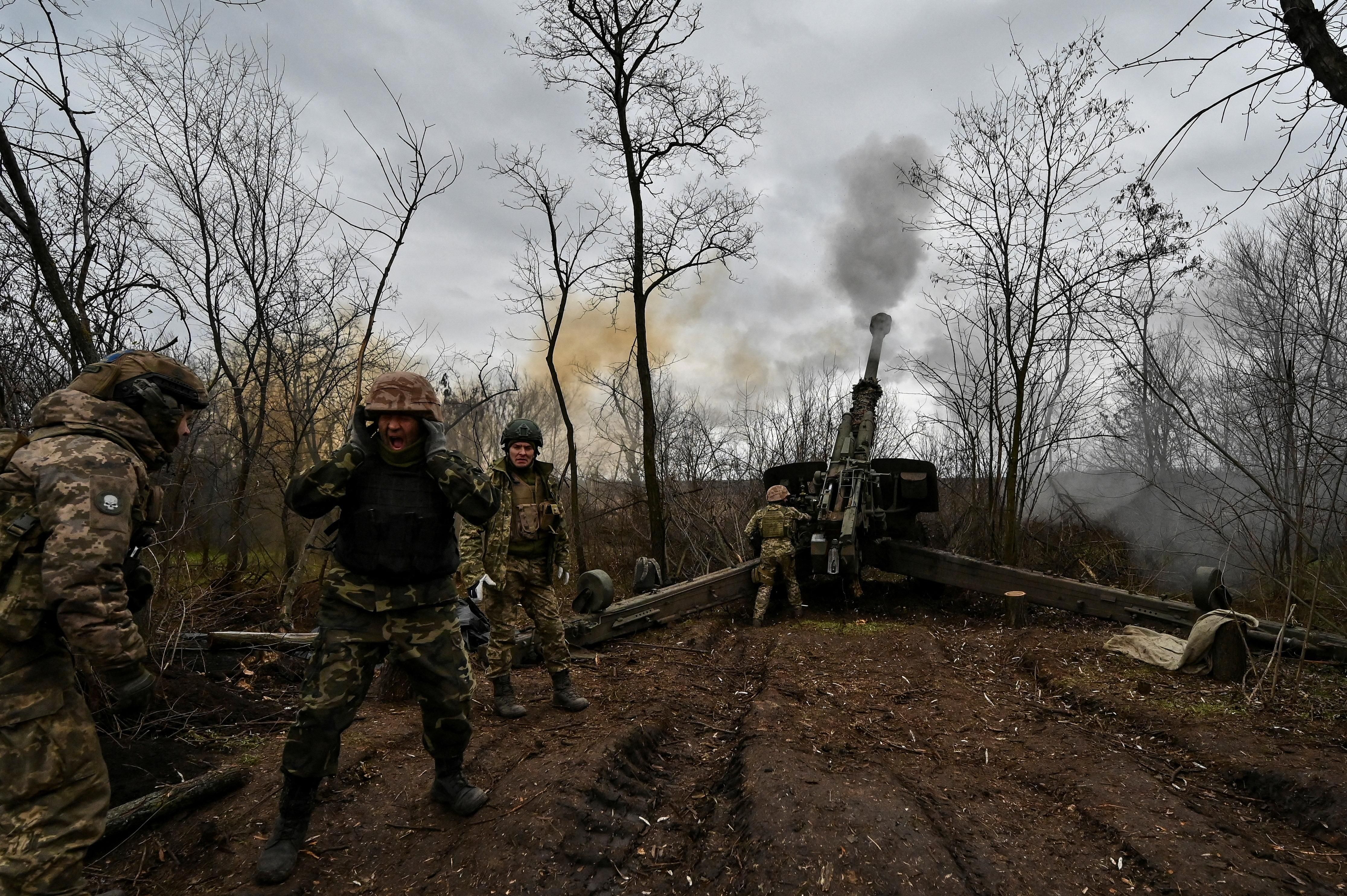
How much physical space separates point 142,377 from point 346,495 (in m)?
0.89

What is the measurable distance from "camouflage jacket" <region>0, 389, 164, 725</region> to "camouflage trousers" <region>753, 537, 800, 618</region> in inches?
279

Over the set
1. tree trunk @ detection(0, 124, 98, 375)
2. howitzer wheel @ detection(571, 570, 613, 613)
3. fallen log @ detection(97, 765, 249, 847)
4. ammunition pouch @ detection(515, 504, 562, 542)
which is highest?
tree trunk @ detection(0, 124, 98, 375)

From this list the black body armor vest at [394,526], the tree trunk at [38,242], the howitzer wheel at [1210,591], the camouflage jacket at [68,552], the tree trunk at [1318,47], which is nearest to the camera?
the camouflage jacket at [68,552]

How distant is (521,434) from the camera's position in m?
5.24

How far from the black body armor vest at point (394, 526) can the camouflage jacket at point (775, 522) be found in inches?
240

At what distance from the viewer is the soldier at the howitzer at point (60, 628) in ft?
7.84

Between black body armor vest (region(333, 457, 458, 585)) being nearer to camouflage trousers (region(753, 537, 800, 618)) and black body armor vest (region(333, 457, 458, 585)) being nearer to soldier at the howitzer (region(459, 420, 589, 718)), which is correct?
soldier at the howitzer (region(459, 420, 589, 718))

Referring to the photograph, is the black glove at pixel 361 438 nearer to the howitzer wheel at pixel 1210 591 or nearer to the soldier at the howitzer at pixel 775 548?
the soldier at the howitzer at pixel 775 548

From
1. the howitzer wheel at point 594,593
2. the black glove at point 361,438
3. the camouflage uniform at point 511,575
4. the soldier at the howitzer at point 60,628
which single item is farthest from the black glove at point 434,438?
the howitzer wheel at point 594,593

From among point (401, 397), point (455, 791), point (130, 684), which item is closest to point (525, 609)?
point (455, 791)

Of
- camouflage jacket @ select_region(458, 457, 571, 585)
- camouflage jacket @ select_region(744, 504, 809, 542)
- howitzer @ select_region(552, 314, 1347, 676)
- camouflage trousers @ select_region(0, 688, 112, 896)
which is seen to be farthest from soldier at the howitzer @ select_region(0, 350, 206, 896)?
camouflage jacket @ select_region(744, 504, 809, 542)

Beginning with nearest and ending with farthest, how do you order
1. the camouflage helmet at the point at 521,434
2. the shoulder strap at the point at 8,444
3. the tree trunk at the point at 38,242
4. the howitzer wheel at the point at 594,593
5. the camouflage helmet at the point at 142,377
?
the shoulder strap at the point at 8,444, the camouflage helmet at the point at 142,377, the tree trunk at the point at 38,242, the camouflage helmet at the point at 521,434, the howitzer wheel at the point at 594,593

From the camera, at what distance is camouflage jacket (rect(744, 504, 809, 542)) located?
30.0ft

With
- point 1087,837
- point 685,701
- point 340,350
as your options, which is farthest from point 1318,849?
point 340,350
